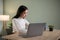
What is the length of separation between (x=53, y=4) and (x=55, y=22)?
665mm

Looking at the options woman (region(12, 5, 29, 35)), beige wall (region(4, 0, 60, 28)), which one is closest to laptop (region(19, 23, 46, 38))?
woman (region(12, 5, 29, 35))

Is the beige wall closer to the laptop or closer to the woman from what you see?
the woman

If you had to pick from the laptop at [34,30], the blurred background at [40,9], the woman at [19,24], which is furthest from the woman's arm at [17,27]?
the blurred background at [40,9]

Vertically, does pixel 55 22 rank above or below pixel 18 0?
below

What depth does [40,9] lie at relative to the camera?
5199mm

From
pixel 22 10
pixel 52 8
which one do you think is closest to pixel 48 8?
pixel 52 8

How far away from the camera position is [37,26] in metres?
1.82

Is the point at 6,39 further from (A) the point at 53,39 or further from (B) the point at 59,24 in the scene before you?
(B) the point at 59,24

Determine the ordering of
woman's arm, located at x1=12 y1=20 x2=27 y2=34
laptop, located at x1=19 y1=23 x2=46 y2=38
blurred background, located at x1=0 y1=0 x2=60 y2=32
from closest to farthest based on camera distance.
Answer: laptop, located at x1=19 y1=23 x2=46 y2=38, woman's arm, located at x1=12 y1=20 x2=27 y2=34, blurred background, located at x1=0 y1=0 x2=60 y2=32

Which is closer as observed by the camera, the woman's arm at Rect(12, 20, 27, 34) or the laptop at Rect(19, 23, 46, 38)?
the laptop at Rect(19, 23, 46, 38)

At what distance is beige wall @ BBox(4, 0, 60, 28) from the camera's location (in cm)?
512

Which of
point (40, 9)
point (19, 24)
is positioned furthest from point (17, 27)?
point (40, 9)

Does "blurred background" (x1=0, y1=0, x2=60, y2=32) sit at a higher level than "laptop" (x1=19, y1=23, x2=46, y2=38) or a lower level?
higher

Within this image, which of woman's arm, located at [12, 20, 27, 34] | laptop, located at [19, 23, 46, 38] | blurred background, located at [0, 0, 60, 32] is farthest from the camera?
blurred background, located at [0, 0, 60, 32]
